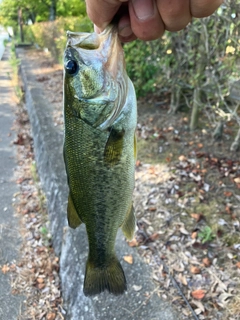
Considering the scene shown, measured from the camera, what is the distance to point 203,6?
45.9 inches

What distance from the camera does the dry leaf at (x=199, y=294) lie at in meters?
2.82

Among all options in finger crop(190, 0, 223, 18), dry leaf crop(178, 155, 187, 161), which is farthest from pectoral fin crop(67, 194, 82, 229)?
dry leaf crop(178, 155, 187, 161)

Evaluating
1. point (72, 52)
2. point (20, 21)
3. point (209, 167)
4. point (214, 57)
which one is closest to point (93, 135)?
point (72, 52)

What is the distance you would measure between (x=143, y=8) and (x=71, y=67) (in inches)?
15.6

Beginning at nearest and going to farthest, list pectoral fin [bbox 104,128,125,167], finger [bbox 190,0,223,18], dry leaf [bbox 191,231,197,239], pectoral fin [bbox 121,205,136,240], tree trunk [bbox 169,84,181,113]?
finger [bbox 190,0,223,18]
pectoral fin [bbox 104,128,125,167]
pectoral fin [bbox 121,205,136,240]
dry leaf [bbox 191,231,197,239]
tree trunk [bbox 169,84,181,113]

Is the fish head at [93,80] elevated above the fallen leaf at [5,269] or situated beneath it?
elevated above

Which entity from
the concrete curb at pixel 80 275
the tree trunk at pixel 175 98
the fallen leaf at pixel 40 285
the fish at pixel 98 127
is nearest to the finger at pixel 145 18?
the fish at pixel 98 127

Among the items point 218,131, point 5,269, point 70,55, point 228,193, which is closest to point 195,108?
point 218,131

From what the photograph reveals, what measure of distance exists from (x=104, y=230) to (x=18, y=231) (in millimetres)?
3218

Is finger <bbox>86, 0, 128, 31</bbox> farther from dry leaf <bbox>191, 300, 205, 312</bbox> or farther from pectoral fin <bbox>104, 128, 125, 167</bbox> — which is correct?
dry leaf <bbox>191, 300, 205, 312</bbox>

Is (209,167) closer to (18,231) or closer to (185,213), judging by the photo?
(185,213)

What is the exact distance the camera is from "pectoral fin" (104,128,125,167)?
1.47 m

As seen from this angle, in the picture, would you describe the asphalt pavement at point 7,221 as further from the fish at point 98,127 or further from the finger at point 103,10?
the finger at point 103,10

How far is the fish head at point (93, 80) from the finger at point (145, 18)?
106mm
